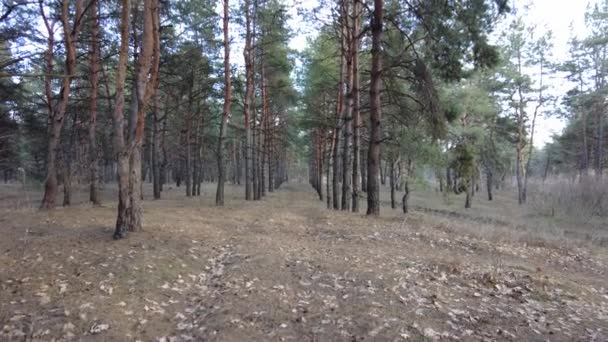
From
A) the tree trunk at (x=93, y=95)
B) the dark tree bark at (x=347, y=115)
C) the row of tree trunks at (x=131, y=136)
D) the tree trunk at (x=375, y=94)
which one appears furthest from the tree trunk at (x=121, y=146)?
the dark tree bark at (x=347, y=115)

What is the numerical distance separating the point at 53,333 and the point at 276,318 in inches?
95.1

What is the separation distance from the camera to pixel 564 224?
749 inches

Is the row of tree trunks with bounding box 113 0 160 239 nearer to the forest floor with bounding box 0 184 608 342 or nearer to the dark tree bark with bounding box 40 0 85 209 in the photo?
the forest floor with bounding box 0 184 608 342

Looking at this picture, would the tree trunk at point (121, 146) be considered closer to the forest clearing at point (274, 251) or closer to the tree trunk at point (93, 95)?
the forest clearing at point (274, 251)

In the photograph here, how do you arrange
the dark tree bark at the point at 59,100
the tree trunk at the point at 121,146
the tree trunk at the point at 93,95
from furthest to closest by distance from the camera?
1. the tree trunk at the point at 93,95
2. the dark tree bark at the point at 59,100
3. the tree trunk at the point at 121,146

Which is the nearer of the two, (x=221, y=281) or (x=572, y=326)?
(x=572, y=326)

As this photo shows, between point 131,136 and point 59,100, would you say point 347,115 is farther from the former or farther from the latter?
point 59,100

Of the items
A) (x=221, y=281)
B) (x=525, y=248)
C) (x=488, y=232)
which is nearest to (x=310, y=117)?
(x=488, y=232)

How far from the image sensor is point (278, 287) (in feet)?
17.9

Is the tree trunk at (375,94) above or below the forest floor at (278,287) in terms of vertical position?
above

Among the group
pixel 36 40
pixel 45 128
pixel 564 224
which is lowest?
pixel 564 224

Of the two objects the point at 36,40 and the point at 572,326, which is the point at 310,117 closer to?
the point at 36,40

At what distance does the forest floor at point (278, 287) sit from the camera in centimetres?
424

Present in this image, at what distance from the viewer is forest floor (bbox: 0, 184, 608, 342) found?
13.9ft
